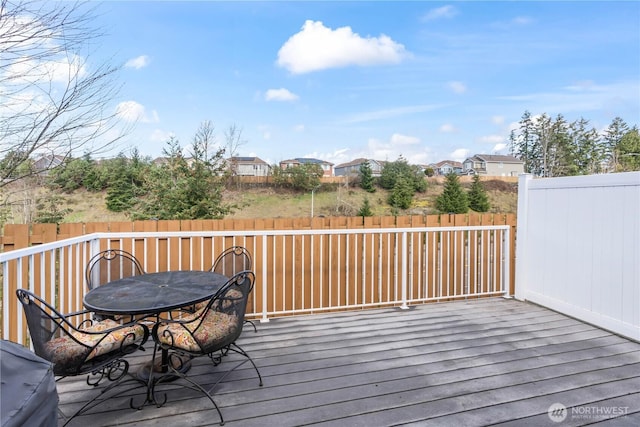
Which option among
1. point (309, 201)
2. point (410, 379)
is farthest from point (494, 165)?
point (410, 379)

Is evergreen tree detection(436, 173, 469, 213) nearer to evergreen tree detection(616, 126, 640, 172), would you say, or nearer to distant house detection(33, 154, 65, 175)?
evergreen tree detection(616, 126, 640, 172)

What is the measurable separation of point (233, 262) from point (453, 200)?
21.8 meters

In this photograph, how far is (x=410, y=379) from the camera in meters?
2.48

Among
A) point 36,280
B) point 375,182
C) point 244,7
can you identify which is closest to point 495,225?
point 36,280

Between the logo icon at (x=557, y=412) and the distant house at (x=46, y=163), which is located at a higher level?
the distant house at (x=46, y=163)

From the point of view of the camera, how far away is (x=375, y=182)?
2661 centimetres

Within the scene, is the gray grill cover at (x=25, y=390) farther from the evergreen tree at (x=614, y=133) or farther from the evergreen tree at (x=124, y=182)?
the evergreen tree at (x=614, y=133)

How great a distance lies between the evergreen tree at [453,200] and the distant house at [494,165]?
11328 mm

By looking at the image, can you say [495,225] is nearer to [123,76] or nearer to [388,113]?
[123,76]

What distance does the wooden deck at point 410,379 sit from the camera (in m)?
2.06

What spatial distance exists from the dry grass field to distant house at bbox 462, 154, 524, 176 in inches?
305

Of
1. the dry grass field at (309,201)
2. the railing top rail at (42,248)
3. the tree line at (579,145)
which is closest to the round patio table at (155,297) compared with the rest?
the railing top rail at (42,248)

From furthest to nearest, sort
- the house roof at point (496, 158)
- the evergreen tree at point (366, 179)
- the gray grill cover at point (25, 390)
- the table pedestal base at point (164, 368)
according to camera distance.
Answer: the house roof at point (496, 158)
the evergreen tree at point (366, 179)
the table pedestal base at point (164, 368)
the gray grill cover at point (25, 390)

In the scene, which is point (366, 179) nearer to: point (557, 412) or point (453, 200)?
point (453, 200)
